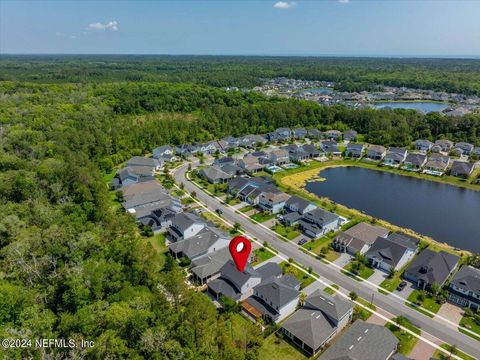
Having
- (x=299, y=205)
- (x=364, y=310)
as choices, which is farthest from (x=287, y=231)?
(x=364, y=310)

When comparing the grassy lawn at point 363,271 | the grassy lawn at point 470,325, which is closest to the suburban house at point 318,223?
the grassy lawn at point 363,271

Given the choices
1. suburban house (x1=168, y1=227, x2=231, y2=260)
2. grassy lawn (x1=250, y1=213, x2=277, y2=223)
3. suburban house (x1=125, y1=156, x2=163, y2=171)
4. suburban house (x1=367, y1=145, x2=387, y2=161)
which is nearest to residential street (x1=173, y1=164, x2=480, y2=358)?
grassy lawn (x1=250, y1=213, x2=277, y2=223)

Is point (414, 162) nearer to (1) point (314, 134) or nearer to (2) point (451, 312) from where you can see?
(1) point (314, 134)

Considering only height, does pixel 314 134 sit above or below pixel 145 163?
above

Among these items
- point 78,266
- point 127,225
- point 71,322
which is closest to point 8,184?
point 127,225

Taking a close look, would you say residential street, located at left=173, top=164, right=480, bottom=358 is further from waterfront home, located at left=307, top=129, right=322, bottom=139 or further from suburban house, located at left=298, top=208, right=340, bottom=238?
waterfront home, located at left=307, top=129, right=322, bottom=139

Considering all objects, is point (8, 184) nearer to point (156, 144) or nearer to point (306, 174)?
point (156, 144)
